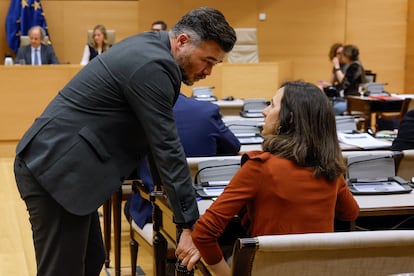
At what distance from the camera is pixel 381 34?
12406 mm

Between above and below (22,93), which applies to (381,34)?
above

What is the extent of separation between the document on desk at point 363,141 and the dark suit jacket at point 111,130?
8.02 feet

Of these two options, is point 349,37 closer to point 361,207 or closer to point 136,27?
point 136,27

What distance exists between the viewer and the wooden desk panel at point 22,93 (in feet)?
25.8

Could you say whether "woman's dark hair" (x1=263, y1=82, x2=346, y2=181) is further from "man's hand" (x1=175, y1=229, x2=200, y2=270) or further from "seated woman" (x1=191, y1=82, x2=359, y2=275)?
"man's hand" (x1=175, y1=229, x2=200, y2=270)

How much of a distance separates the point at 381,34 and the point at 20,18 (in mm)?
6253

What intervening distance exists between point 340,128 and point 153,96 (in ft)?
10.3

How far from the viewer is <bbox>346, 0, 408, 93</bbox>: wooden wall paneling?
485 inches

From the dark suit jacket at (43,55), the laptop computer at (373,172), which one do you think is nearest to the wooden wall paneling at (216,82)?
the dark suit jacket at (43,55)

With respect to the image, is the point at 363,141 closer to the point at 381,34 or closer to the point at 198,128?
the point at 198,128

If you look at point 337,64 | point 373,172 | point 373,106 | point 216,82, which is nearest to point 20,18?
point 216,82

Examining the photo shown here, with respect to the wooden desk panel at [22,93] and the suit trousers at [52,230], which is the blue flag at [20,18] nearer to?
the wooden desk panel at [22,93]

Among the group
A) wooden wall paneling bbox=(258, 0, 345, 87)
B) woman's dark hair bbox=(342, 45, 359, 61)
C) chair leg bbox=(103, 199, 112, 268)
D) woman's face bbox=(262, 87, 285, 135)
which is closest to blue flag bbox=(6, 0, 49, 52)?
wooden wall paneling bbox=(258, 0, 345, 87)

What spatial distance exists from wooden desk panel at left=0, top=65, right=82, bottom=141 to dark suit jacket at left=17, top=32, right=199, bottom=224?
5.86 m
